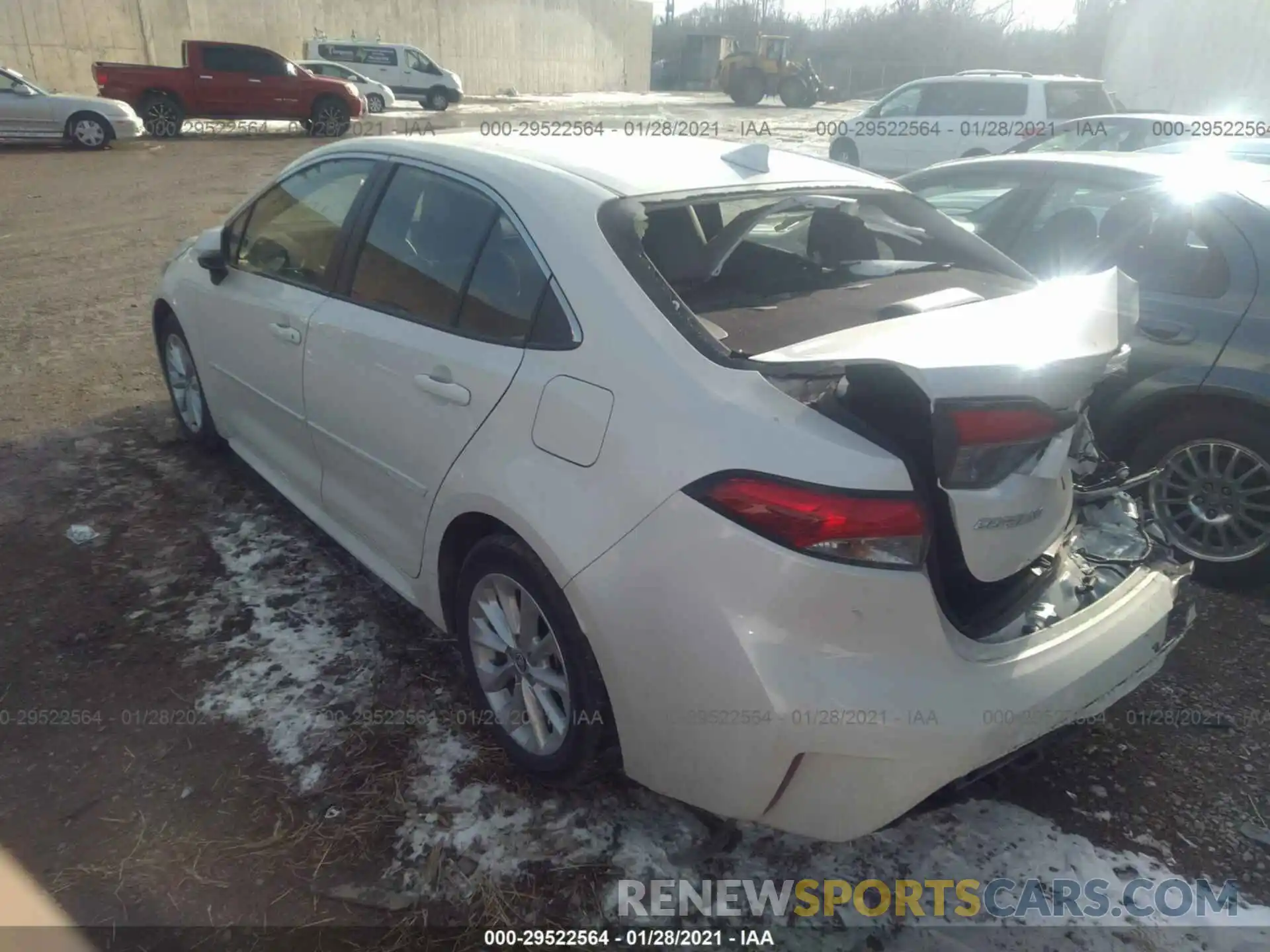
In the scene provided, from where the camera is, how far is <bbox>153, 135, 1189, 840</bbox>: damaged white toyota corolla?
1816mm

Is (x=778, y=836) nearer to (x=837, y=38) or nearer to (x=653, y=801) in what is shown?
(x=653, y=801)

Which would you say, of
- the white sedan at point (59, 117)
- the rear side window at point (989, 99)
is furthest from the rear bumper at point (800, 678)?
the white sedan at point (59, 117)

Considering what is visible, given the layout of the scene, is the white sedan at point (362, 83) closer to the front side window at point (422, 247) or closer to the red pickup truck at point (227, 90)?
the red pickup truck at point (227, 90)

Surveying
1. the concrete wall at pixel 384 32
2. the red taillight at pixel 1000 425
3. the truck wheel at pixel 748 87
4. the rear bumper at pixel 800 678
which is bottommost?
the rear bumper at pixel 800 678

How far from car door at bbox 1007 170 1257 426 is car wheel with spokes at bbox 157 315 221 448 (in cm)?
407

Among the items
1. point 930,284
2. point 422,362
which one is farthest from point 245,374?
point 930,284

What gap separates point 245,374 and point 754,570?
274cm

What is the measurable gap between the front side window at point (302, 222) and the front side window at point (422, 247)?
0.89 ft

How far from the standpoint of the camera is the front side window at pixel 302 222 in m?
3.20

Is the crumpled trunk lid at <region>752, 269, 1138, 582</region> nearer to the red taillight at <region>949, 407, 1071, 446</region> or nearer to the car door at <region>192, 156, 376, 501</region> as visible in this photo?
the red taillight at <region>949, 407, 1071, 446</region>

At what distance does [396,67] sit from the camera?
86.7ft

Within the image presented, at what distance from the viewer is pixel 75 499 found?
405 centimetres

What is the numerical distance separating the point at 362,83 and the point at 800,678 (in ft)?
85.1

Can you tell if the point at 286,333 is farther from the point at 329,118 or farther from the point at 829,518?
the point at 329,118
